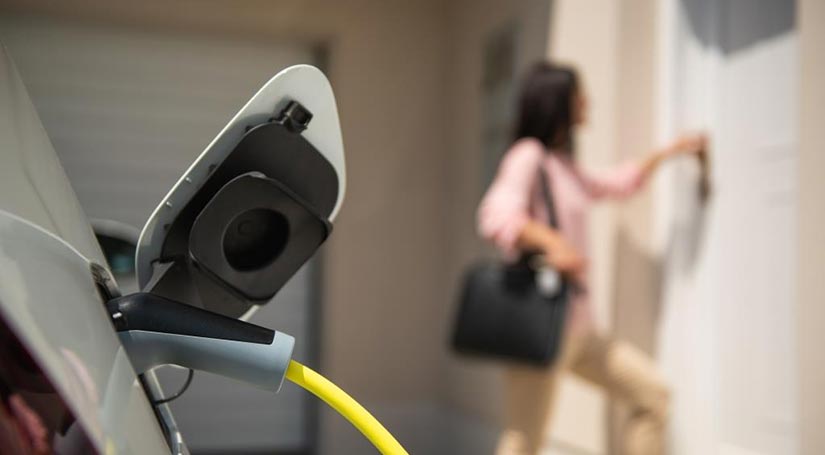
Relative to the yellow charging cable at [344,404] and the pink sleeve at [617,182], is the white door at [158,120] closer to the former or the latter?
the pink sleeve at [617,182]

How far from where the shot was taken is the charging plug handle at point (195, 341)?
791mm

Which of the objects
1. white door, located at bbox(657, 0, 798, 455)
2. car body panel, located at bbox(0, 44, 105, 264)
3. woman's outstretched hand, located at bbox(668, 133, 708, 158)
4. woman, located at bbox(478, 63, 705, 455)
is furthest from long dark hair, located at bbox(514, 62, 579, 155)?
car body panel, located at bbox(0, 44, 105, 264)

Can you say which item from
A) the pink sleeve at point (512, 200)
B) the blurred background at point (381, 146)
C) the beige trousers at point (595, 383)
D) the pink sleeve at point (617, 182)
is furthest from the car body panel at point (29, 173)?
the blurred background at point (381, 146)

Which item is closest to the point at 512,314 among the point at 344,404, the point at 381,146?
the point at 344,404

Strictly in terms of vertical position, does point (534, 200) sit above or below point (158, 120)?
below

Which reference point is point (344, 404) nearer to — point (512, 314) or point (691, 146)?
point (512, 314)

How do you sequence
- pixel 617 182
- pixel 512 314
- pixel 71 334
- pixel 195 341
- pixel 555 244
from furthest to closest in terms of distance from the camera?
pixel 617 182 → pixel 512 314 → pixel 555 244 → pixel 195 341 → pixel 71 334

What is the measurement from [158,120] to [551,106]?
310 centimetres

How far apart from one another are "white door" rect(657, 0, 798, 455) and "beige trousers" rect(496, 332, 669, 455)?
0.43 metres

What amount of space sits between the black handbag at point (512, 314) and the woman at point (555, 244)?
5 centimetres

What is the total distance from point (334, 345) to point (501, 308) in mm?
2569

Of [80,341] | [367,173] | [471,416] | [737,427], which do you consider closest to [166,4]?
[367,173]

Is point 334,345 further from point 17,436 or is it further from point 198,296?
point 17,436

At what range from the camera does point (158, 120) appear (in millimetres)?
5383
